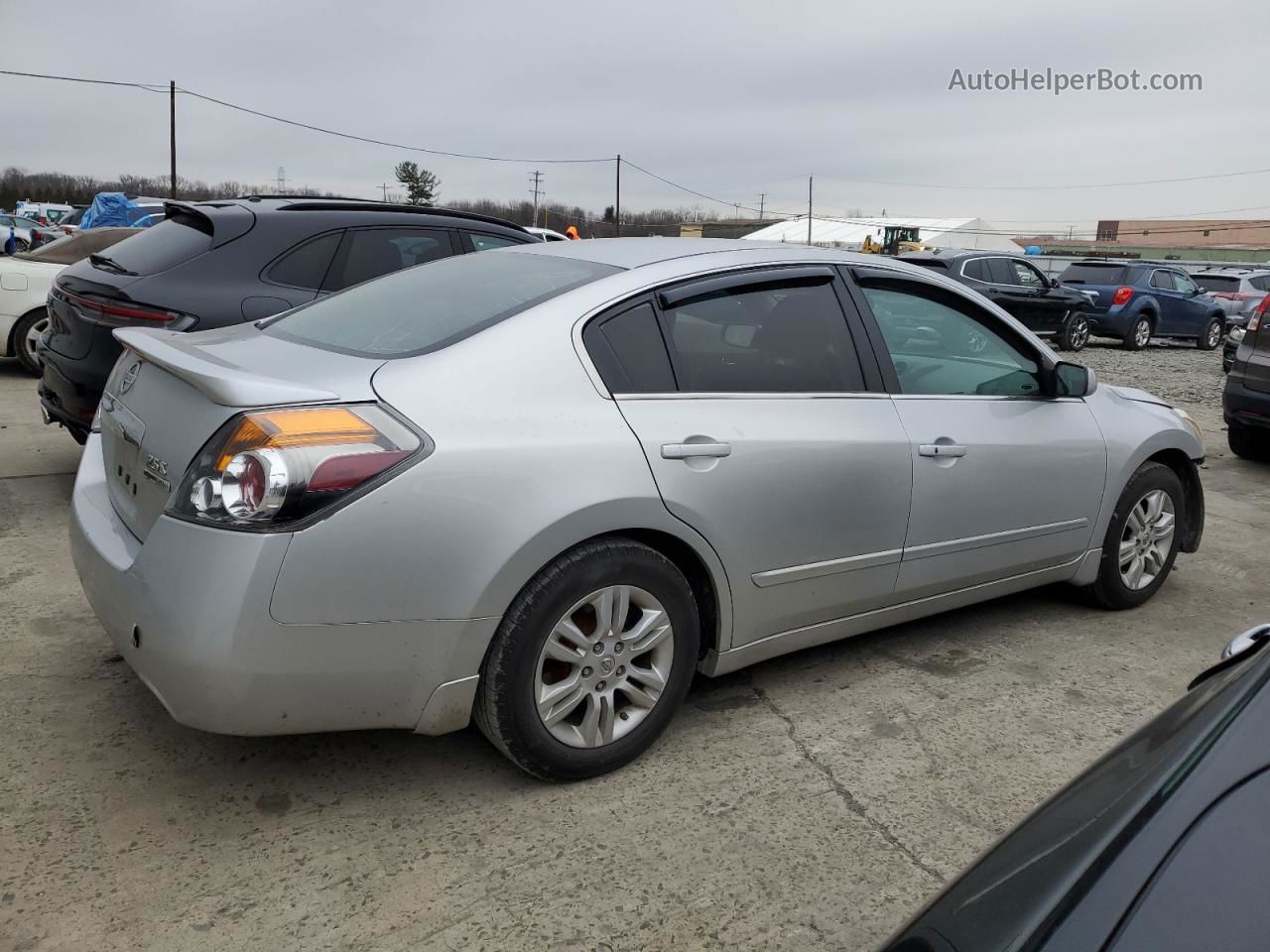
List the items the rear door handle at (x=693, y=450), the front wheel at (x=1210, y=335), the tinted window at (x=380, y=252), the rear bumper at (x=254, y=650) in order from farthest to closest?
the front wheel at (x=1210, y=335) → the tinted window at (x=380, y=252) → the rear door handle at (x=693, y=450) → the rear bumper at (x=254, y=650)

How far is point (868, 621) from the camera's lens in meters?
3.60

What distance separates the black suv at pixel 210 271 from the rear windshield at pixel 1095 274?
16.0 m

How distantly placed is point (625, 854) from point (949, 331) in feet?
7.73

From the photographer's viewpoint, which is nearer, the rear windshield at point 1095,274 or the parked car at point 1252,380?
the parked car at point 1252,380

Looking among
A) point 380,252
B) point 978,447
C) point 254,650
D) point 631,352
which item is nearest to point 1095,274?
point 380,252

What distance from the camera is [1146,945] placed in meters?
1.08

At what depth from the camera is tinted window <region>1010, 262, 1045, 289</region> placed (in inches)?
671

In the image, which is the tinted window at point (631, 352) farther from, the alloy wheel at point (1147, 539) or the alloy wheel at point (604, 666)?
the alloy wheel at point (1147, 539)

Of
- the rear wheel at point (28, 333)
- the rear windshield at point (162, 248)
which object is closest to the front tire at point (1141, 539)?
the rear windshield at point (162, 248)

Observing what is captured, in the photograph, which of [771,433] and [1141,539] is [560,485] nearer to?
[771,433]

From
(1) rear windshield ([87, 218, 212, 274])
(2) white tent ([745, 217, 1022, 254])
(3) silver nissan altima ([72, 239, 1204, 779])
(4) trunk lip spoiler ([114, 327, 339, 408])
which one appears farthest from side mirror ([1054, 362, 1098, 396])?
(2) white tent ([745, 217, 1022, 254])

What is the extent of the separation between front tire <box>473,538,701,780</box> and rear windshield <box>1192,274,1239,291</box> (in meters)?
22.8

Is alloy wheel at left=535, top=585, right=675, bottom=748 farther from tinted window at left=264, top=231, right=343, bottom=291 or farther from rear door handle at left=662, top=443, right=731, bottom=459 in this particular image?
tinted window at left=264, top=231, right=343, bottom=291

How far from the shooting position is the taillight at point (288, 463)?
2369 millimetres
